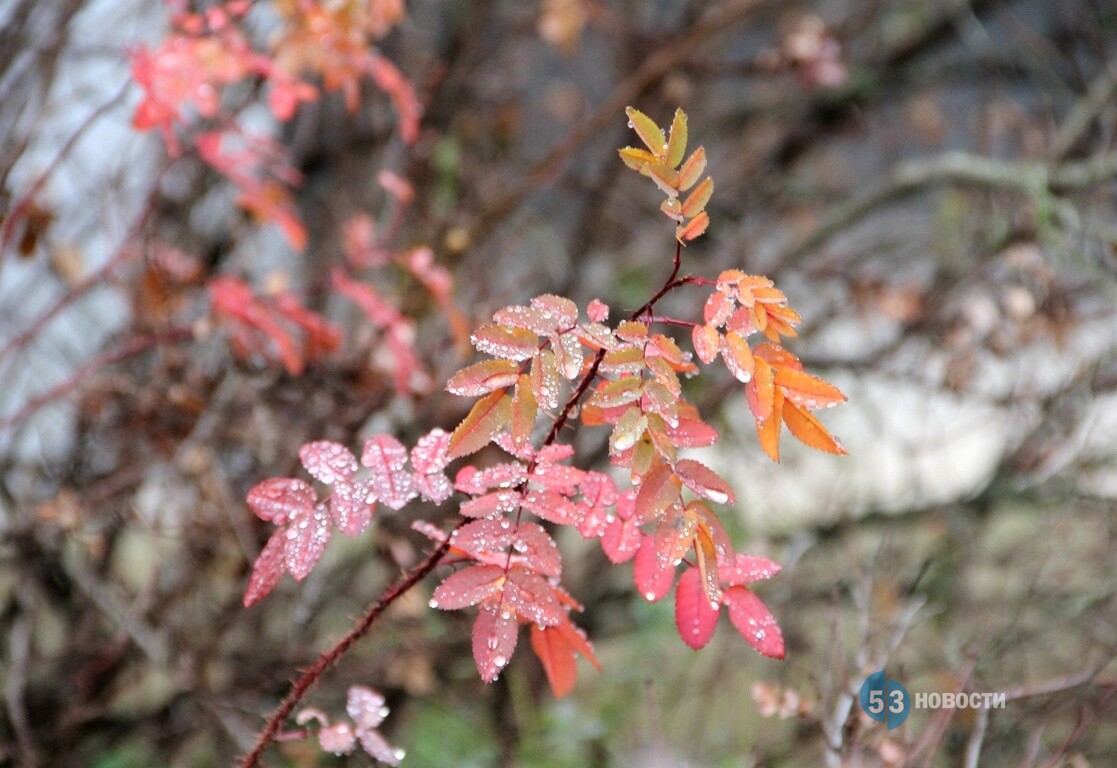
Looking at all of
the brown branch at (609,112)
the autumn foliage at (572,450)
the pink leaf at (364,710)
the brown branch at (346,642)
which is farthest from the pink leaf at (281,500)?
the brown branch at (609,112)

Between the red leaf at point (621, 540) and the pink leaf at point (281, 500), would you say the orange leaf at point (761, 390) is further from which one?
the pink leaf at point (281, 500)

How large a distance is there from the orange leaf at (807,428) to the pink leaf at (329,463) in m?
0.40

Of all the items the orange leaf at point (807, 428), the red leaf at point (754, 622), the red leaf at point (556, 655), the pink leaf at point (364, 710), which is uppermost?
the orange leaf at point (807, 428)

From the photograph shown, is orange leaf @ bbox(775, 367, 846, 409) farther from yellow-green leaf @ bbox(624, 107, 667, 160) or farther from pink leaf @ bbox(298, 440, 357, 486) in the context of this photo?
pink leaf @ bbox(298, 440, 357, 486)

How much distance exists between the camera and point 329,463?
3.13 feet

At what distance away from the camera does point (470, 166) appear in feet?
10.3

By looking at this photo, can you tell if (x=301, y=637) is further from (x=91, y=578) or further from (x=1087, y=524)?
(x=1087, y=524)

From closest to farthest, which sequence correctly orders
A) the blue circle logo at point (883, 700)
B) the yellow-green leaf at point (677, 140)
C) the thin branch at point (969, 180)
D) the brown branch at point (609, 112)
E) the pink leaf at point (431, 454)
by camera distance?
the yellow-green leaf at point (677, 140) < the pink leaf at point (431, 454) < the blue circle logo at point (883, 700) < the thin branch at point (969, 180) < the brown branch at point (609, 112)

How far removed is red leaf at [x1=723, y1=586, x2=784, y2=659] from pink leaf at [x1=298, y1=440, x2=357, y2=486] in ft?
1.26

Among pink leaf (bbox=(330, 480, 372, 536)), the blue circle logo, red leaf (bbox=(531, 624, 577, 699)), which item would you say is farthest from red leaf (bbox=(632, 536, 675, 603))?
the blue circle logo

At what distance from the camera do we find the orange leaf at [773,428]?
86cm

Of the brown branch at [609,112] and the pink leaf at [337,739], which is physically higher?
the pink leaf at [337,739]

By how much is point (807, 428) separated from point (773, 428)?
0.03 m

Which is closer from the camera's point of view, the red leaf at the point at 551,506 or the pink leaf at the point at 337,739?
the red leaf at the point at 551,506
